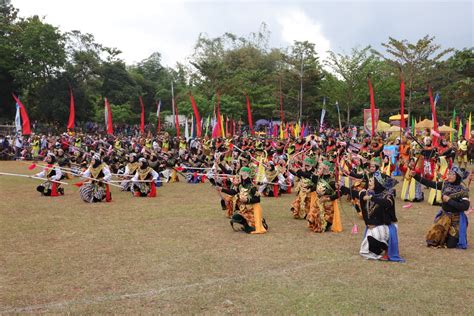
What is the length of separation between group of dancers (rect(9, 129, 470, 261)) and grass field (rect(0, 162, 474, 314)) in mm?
387

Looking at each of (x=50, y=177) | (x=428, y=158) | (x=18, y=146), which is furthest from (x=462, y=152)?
(x=18, y=146)

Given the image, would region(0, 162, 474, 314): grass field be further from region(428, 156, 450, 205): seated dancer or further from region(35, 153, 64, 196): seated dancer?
region(35, 153, 64, 196): seated dancer

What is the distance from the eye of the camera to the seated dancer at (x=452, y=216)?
742cm

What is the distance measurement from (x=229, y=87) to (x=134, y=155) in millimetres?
28842

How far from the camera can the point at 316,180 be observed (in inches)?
360

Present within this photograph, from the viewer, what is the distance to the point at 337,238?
8359 millimetres

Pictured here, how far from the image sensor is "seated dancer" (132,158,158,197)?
44.2 feet

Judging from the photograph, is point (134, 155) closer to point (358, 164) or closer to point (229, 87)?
point (358, 164)

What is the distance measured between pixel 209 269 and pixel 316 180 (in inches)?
138

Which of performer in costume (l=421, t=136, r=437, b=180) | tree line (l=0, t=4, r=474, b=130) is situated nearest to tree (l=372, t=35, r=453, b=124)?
tree line (l=0, t=4, r=474, b=130)

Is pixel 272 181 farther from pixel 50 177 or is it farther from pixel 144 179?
pixel 50 177

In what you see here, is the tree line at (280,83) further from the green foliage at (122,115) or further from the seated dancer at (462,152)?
the seated dancer at (462,152)

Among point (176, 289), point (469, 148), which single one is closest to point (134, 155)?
point (176, 289)

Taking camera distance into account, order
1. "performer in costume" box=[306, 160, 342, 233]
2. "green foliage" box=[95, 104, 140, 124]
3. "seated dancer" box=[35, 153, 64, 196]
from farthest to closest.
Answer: "green foliage" box=[95, 104, 140, 124], "seated dancer" box=[35, 153, 64, 196], "performer in costume" box=[306, 160, 342, 233]
